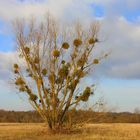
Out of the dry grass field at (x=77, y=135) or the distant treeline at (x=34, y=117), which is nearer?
the dry grass field at (x=77, y=135)

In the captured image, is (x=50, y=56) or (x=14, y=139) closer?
(x=14, y=139)

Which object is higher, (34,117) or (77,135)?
(34,117)

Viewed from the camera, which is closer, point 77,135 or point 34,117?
point 77,135

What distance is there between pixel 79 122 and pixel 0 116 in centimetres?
5003

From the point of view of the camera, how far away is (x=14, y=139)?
26.6 m

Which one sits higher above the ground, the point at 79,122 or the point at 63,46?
the point at 63,46

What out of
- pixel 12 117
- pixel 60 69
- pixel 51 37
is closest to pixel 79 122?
pixel 60 69

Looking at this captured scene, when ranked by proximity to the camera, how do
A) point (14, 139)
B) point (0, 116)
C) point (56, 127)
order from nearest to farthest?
point (14, 139) → point (56, 127) → point (0, 116)

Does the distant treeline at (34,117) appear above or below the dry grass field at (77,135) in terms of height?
above

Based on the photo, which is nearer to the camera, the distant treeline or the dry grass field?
the dry grass field

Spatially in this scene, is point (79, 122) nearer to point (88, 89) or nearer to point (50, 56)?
point (88, 89)


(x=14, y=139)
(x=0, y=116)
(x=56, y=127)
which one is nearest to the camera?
(x=14, y=139)

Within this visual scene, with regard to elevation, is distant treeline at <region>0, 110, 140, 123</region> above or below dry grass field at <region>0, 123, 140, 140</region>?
above

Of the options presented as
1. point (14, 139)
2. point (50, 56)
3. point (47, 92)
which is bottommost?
point (14, 139)
